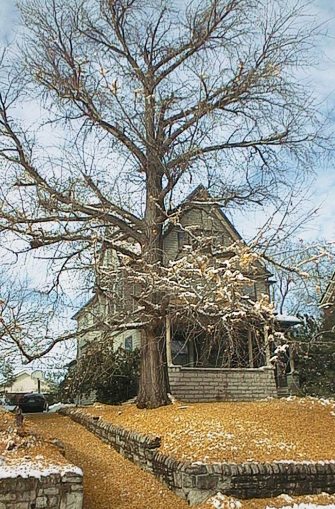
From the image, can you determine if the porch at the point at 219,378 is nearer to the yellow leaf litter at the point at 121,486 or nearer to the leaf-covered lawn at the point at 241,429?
the leaf-covered lawn at the point at 241,429

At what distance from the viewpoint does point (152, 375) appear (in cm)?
1154

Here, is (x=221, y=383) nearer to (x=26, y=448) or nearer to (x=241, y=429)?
(x=241, y=429)

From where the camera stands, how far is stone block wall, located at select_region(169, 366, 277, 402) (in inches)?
606

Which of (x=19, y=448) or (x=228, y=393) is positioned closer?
(x=19, y=448)

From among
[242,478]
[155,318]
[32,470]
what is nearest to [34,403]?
[155,318]

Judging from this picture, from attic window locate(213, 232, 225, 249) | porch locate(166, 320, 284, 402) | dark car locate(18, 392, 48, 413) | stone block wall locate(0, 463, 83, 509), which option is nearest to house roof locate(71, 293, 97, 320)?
attic window locate(213, 232, 225, 249)

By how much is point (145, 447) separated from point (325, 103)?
302 inches

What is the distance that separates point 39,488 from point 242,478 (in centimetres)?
276

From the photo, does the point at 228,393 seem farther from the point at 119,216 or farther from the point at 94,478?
the point at 94,478

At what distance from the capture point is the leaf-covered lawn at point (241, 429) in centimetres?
786

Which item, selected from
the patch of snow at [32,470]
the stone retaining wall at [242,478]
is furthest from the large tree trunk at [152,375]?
the patch of snow at [32,470]

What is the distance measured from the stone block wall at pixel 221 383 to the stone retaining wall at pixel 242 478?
7.08 meters

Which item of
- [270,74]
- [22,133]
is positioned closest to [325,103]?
[270,74]

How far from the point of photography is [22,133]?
37.0 ft
